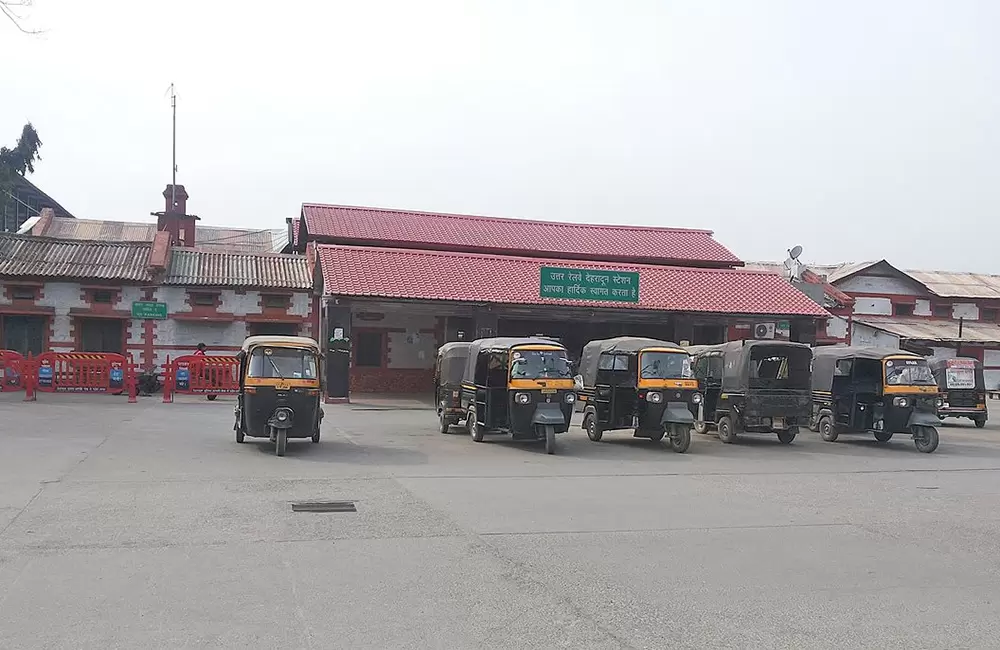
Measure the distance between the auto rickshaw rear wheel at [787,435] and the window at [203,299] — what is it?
20319 millimetres

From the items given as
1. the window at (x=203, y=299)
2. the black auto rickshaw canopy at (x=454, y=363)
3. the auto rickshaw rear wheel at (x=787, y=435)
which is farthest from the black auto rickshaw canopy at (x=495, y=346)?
the window at (x=203, y=299)

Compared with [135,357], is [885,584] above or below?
below

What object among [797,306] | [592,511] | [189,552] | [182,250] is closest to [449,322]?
[182,250]

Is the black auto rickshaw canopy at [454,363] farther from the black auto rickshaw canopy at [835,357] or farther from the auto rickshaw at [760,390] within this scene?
the black auto rickshaw canopy at [835,357]

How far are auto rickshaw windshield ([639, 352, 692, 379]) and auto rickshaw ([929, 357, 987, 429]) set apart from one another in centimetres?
1059

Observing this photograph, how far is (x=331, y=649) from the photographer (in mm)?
5363

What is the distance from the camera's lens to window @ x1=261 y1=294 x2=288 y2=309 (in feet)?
100

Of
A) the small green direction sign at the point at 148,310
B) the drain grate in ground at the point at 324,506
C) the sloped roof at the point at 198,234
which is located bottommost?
Answer: the drain grate in ground at the point at 324,506

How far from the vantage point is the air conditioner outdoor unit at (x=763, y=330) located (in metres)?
33.5

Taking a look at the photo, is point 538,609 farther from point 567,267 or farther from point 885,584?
point 567,267

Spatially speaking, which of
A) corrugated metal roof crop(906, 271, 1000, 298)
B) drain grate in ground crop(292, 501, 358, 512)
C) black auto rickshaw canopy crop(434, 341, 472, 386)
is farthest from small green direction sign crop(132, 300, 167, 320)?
corrugated metal roof crop(906, 271, 1000, 298)

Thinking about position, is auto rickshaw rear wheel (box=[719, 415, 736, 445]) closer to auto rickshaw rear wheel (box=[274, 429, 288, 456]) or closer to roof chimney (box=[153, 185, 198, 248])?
auto rickshaw rear wheel (box=[274, 429, 288, 456])

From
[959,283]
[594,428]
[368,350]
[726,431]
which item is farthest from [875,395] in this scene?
[959,283]

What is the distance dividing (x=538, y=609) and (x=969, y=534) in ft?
18.5
